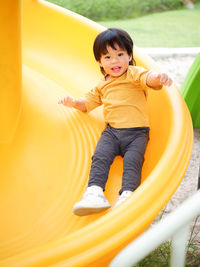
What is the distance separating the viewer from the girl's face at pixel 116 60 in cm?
130

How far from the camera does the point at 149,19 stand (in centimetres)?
473

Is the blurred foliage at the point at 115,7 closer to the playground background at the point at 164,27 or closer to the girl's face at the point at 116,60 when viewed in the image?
the playground background at the point at 164,27

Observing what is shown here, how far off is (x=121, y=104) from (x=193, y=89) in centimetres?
88

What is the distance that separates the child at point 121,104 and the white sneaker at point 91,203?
0.03 m

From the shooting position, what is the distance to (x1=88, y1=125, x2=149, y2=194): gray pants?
3.81ft

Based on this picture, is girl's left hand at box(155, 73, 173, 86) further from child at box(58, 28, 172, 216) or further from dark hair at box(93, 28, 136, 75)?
dark hair at box(93, 28, 136, 75)

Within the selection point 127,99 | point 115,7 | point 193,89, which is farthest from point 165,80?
point 115,7

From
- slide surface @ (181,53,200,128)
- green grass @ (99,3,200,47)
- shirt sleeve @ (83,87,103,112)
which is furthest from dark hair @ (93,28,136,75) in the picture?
green grass @ (99,3,200,47)

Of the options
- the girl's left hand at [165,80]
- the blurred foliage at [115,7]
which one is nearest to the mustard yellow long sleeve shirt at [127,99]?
the girl's left hand at [165,80]

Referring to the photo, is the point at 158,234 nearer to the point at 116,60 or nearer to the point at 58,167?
the point at 58,167

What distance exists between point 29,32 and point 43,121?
765 millimetres

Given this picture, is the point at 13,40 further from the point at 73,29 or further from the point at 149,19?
the point at 149,19

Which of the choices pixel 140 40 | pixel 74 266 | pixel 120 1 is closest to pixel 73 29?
pixel 74 266

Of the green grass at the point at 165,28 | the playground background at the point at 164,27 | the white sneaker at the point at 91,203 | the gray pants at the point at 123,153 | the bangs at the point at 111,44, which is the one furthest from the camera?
the green grass at the point at 165,28
